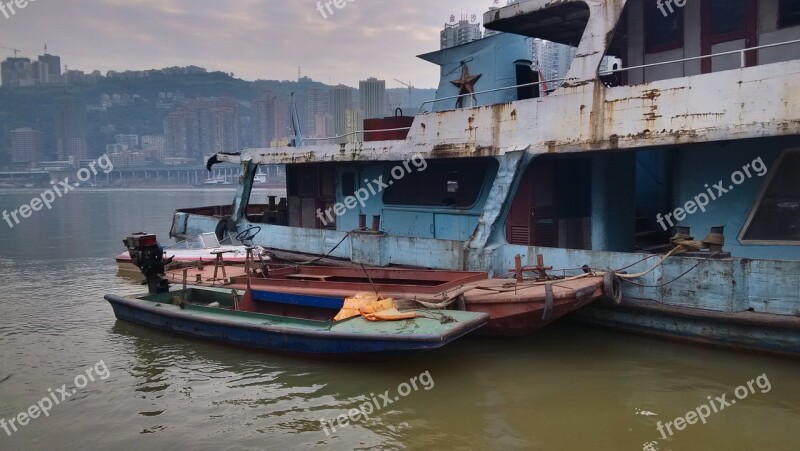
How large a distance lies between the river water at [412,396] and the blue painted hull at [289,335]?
0.26 metres

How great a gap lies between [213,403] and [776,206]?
316 inches

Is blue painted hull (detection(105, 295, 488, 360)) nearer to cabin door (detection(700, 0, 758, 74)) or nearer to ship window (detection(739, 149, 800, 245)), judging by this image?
ship window (detection(739, 149, 800, 245))

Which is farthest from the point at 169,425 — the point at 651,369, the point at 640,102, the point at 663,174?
the point at 663,174

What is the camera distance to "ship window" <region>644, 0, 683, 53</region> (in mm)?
9359

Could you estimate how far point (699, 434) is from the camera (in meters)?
5.84

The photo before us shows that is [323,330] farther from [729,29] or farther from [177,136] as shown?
[177,136]

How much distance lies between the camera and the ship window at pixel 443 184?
11.6 metres

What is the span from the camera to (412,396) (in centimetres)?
692

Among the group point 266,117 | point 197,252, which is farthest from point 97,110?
point 197,252

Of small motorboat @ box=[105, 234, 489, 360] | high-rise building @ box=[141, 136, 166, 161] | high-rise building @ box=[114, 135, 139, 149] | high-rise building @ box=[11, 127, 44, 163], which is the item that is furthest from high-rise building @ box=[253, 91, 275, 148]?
small motorboat @ box=[105, 234, 489, 360]

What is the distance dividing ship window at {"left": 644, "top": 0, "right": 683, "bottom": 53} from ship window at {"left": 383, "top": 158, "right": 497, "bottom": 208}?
3.49 meters

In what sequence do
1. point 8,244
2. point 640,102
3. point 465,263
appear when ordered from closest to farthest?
point 640,102 < point 465,263 < point 8,244

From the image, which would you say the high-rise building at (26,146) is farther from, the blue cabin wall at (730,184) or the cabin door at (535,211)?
the blue cabin wall at (730,184)

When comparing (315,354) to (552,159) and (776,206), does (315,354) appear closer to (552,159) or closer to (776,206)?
(552,159)
